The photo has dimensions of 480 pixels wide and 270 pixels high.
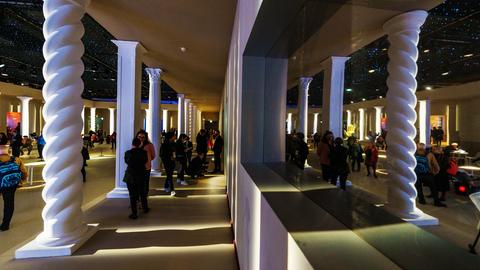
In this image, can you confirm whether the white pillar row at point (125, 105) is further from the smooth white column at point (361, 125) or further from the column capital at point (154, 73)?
the smooth white column at point (361, 125)

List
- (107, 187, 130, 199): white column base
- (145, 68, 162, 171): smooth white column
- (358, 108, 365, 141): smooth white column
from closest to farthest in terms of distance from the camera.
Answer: (358, 108, 365, 141): smooth white column
(107, 187, 130, 199): white column base
(145, 68, 162, 171): smooth white column

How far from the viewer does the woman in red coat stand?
0.99 meters

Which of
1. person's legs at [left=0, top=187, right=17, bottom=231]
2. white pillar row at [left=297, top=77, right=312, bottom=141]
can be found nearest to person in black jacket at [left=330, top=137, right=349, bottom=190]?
white pillar row at [left=297, top=77, right=312, bottom=141]

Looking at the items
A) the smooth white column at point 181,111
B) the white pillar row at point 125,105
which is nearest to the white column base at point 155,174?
the white pillar row at point 125,105

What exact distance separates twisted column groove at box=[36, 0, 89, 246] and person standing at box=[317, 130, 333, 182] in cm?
382

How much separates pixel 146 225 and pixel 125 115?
3.06 m

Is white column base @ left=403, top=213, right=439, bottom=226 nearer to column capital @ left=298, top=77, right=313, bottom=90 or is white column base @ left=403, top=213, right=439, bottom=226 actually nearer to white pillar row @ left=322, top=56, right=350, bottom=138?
white pillar row @ left=322, top=56, right=350, bottom=138

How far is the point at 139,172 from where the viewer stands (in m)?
5.38

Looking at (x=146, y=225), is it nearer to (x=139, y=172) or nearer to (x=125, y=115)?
(x=139, y=172)

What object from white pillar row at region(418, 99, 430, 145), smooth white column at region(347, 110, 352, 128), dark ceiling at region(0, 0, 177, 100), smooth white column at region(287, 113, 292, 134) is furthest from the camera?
dark ceiling at region(0, 0, 177, 100)

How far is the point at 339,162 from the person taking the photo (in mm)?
1486

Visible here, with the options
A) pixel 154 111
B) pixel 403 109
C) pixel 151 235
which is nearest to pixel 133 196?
pixel 151 235

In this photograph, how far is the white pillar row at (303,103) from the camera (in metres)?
2.16

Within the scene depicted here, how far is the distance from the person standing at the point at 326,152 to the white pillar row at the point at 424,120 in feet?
2.33
